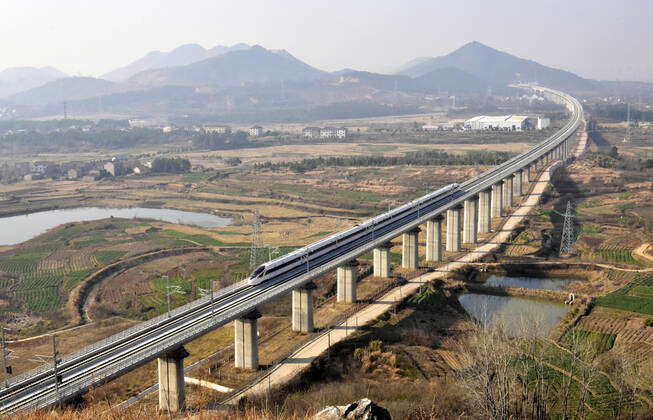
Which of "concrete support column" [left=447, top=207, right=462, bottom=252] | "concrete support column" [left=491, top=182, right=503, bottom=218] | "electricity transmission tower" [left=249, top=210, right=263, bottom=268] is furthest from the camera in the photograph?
Answer: "concrete support column" [left=491, top=182, right=503, bottom=218]

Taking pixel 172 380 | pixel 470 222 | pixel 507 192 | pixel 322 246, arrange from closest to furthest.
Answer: pixel 172 380 → pixel 322 246 → pixel 470 222 → pixel 507 192

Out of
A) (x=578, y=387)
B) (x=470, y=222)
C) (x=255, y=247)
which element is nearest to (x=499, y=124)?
(x=470, y=222)

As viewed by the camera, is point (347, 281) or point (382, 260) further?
point (382, 260)

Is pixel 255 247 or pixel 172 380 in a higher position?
A: pixel 255 247

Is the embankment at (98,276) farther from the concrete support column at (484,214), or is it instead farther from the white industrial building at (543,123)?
the white industrial building at (543,123)

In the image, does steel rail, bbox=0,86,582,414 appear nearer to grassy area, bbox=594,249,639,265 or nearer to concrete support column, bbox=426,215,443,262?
concrete support column, bbox=426,215,443,262

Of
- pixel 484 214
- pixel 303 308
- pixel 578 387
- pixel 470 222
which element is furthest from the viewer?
pixel 484 214

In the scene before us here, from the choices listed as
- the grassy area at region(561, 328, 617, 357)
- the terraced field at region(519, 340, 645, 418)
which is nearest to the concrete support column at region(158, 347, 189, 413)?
the terraced field at region(519, 340, 645, 418)

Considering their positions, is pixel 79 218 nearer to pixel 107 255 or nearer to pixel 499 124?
pixel 107 255

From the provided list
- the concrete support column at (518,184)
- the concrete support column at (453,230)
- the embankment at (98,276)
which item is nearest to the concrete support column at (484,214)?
the concrete support column at (453,230)
